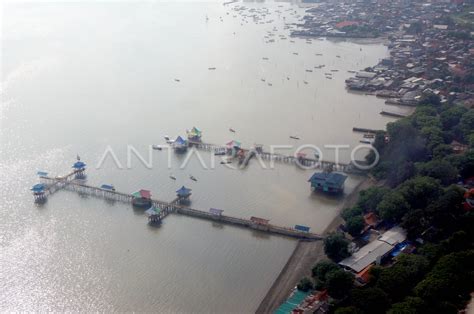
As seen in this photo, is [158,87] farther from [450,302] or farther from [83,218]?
[450,302]

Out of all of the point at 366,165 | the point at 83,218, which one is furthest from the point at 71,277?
the point at 366,165

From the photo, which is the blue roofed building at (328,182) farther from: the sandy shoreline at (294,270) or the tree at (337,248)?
the tree at (337,248)

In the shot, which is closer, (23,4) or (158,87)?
(158,87)

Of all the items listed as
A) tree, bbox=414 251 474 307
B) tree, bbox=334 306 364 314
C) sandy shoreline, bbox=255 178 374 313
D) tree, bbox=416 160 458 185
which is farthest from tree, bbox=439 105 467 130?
tree, bbox=334 306 364 314

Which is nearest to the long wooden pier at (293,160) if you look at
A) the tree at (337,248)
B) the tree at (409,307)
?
the tree at (337,248)

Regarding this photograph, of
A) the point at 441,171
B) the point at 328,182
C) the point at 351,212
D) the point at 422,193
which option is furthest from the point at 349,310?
the point at 441,171
